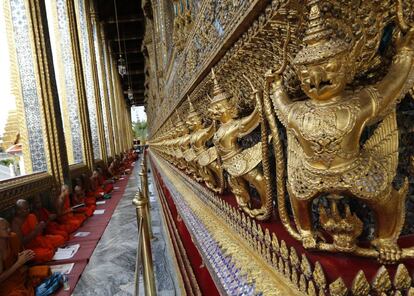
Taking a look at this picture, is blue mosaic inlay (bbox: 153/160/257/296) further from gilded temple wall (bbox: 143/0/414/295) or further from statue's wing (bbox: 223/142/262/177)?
statue's wing (bbox: 223/142/262/177)

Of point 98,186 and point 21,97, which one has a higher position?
point 21,97

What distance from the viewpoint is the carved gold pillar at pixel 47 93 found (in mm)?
4602

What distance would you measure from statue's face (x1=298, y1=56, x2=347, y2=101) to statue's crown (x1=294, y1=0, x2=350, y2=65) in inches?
0.4

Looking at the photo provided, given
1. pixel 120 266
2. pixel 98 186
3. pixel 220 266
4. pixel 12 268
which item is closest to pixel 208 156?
pixel 220 266

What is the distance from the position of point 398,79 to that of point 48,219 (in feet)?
14.4

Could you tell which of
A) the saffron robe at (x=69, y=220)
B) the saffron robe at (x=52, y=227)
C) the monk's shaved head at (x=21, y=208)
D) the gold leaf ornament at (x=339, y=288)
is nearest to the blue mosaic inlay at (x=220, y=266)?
the gold leaf ornament at (x=339, y=288)

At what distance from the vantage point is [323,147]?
0.51 m

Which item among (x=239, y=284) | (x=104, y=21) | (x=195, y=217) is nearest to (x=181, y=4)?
(x=195, y=217)

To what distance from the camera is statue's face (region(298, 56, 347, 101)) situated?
1.63 feet

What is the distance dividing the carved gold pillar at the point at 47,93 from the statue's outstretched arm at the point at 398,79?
17.0 ft

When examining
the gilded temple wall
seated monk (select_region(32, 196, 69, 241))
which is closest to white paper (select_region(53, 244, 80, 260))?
seated monk (select_region(32, 196, 69, 241))

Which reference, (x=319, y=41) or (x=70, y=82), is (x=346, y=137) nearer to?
(x=319, y=41)

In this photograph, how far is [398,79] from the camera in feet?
1.64

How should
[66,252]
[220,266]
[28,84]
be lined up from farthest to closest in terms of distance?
[28,84], [66,252], [220,266]
